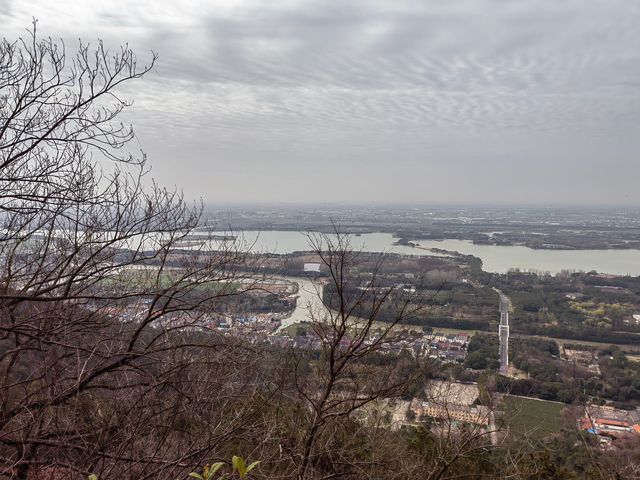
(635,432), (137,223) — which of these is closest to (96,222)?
(137,223)

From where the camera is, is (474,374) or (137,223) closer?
(137,223)

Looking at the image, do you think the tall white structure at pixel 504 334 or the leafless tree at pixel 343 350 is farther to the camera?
the tall white structure at pixel 504 334

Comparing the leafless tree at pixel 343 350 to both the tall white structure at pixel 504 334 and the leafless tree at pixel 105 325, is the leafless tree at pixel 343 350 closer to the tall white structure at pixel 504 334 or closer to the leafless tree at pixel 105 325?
the leafless tree at pixel 105 325

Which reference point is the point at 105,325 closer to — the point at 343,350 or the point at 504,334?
the point at 343,350

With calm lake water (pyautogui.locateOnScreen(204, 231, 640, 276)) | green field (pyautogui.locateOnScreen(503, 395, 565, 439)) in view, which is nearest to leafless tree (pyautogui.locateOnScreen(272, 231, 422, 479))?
green field (pyautogui.locateOnScreen(503, 395, 565, 439))

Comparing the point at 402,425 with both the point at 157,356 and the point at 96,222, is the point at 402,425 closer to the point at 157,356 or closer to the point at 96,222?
the point at 157,356

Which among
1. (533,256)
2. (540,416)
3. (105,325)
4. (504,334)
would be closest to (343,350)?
(105,325)

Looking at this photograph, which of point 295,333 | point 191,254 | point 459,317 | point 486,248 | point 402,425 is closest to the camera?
point 191,254

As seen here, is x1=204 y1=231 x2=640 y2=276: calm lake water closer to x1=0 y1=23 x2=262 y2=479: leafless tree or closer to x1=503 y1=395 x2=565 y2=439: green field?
x1=503 y1=395 x2=565 y2=439: green field

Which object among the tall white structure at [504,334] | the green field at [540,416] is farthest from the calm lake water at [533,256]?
the green field at [540,416]
